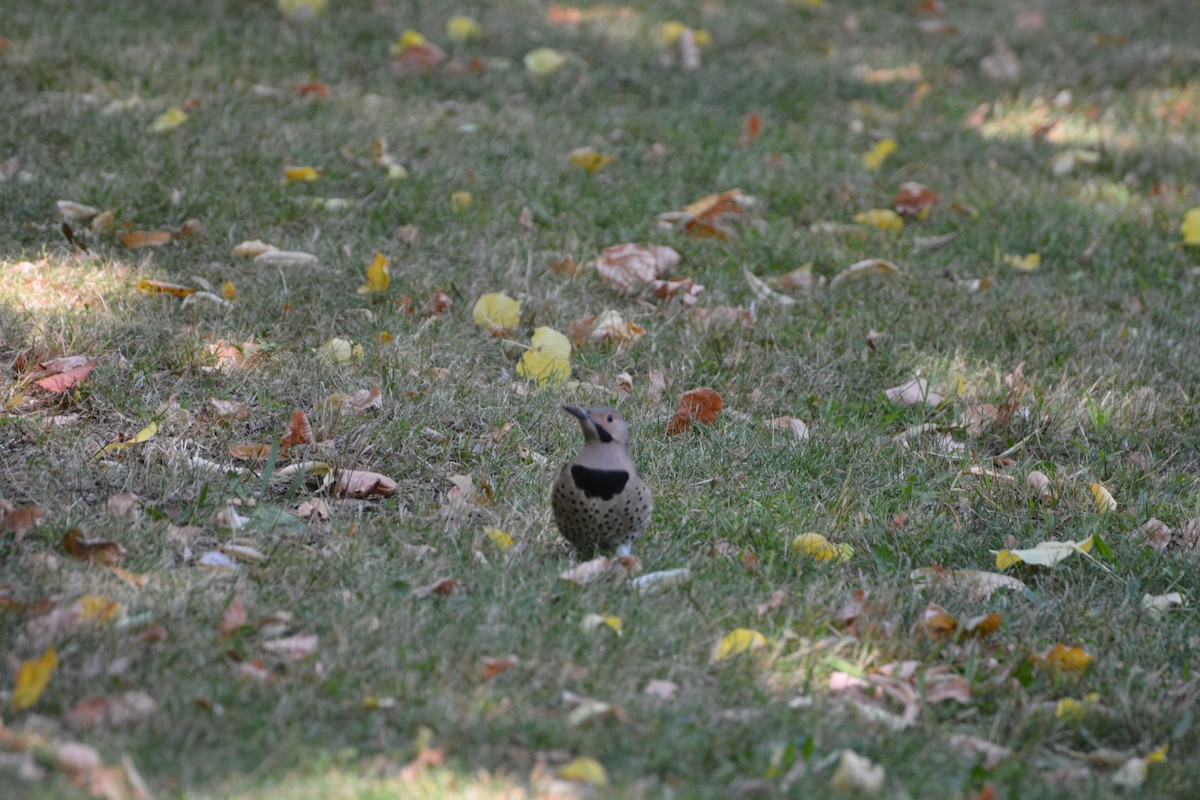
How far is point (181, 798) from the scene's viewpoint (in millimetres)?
2271

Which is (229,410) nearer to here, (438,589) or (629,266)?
(438,589)

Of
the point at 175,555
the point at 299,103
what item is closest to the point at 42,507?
the point at 175,555

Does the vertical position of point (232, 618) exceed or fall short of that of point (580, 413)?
it falls short

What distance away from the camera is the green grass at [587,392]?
8.86 feet

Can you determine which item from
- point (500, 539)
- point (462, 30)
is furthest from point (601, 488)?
point (462, 30)

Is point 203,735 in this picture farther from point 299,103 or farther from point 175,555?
point 299,103

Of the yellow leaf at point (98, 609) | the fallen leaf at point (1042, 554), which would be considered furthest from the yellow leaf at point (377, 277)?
the fallen leaf at point (1042, 554)

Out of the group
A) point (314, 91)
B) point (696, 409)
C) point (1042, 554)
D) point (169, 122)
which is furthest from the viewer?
point (314, 91)

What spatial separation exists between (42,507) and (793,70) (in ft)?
19.7

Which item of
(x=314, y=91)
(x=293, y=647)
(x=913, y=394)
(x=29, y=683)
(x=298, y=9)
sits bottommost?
(x=913, y=394)

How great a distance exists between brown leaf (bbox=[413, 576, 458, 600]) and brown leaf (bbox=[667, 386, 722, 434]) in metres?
1.38

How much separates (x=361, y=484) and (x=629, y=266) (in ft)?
6.78

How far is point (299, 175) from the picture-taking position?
5.86 meters

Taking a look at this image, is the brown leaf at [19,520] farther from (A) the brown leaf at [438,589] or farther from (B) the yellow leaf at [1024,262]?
(B) the yellow leaf at [1024,262]
